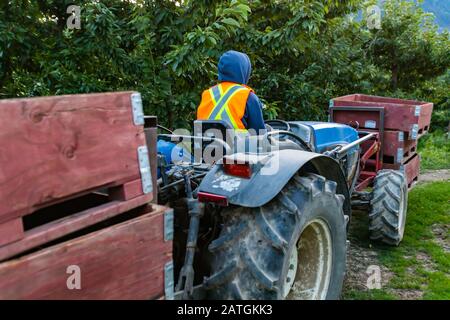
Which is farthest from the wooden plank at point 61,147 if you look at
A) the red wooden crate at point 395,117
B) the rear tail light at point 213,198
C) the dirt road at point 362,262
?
the red wooden crate at point 395,117

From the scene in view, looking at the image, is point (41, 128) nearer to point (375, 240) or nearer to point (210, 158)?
point (210, 158)

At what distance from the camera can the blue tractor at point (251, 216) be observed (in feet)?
7.76

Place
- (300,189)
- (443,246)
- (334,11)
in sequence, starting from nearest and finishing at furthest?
(300,189), (443,246), (334,11)

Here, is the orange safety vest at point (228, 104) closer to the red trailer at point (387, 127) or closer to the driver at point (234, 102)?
the driver at point (234, 102)

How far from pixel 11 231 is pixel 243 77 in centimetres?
234

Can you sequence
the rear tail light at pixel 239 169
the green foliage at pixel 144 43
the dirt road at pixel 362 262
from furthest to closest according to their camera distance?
the green foliage at pixel 144 43 → the dirt road at pixel 362 262 → the rear tail light at pixel 239 169

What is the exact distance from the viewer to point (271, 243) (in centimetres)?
236

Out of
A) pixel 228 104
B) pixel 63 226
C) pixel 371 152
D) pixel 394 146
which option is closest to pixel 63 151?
Answer: pixel 63 226

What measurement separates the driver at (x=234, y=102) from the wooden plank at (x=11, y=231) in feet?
6.14

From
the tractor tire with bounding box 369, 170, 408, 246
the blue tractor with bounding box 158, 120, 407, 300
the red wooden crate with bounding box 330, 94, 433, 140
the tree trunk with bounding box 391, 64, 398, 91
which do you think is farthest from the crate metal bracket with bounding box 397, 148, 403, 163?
the tree trunk with bounding box 391, 64, 398, 91

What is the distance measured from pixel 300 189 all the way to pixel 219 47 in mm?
3418

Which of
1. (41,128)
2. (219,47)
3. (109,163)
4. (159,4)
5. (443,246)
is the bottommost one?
(443,246)

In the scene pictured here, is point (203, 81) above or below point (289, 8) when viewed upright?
below

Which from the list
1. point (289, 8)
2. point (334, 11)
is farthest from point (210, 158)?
point (334, 11)
